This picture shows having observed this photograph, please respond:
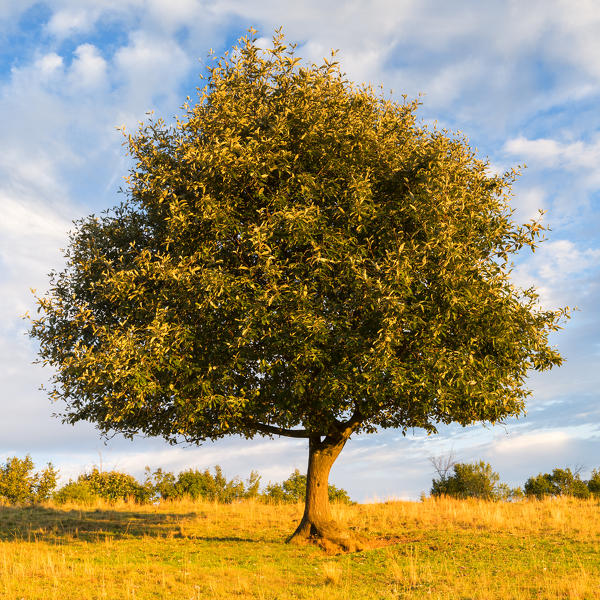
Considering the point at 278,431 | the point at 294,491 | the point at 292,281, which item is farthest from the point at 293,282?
the point at 294,491

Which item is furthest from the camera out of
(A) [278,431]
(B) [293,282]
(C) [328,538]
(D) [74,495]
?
(D) [74,495]

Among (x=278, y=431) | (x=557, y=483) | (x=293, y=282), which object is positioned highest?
(x=293, y=282)

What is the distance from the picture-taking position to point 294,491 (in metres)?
50.7

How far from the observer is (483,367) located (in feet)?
69.7

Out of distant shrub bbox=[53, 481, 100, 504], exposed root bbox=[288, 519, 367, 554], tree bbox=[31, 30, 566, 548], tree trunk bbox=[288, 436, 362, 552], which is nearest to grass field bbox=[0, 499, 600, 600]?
exposed root bbox=[288, 519, 367, 554]

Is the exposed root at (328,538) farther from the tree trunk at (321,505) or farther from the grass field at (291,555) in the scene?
the grass field at (291,555)

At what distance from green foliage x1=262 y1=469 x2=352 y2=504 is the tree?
81.3 feet

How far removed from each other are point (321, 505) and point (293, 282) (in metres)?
11.5

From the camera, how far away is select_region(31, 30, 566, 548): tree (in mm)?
19203

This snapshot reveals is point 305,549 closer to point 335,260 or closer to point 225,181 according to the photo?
point 335,260

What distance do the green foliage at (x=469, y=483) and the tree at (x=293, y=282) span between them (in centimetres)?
2814

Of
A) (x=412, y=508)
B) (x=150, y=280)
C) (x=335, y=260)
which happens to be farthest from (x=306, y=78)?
(x=412, y=508)

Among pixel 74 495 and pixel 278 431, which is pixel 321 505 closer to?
pixel 278 431

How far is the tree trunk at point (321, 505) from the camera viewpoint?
24.6 metres
